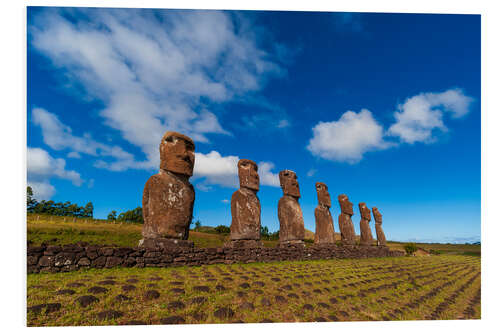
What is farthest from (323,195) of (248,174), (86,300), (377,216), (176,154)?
(86,300)

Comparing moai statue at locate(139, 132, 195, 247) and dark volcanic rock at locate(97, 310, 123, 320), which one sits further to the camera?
moai statue at locate(139, 132, 195, 247)

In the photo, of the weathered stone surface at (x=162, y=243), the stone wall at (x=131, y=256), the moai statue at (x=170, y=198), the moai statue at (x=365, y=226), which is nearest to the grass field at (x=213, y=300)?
the stone wall at (x=131, y=256)

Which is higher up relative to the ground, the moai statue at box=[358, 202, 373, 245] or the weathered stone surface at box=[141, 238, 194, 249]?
the weathered stone surface at box=[141, 238, 194, 249]

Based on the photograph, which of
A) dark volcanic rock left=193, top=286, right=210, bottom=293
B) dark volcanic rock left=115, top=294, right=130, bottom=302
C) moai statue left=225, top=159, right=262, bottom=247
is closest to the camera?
dark volcanic rock left=115, top=294, right=130, bottom=302

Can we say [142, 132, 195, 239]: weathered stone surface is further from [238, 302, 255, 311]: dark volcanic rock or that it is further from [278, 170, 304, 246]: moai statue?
[278, 170, 304, 246]: moai statue

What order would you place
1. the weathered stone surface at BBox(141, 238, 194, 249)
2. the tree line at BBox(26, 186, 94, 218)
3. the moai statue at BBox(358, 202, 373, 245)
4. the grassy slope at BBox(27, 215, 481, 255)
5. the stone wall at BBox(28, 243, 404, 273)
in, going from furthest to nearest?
1. the tree line at BBox(26, 186, 94, 218)
2. the moai statue at BBox(358, 202, 373, 245)
3. the grassy slope at BBox(27, 215, 481, 255)
4. the weathered stone surface at BBox(141, 238, 194, 249)
5. the stone wall at BBox(28, 243, 404, 273)

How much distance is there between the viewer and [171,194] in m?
8.42

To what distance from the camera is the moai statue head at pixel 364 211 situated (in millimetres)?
23141

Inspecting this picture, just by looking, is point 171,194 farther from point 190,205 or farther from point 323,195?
point 323,195

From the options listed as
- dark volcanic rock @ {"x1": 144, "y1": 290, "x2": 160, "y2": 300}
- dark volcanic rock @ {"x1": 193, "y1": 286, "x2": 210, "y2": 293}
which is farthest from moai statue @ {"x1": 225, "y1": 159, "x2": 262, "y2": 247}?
dark volcanic rock @ {"x1": 144, "y1": 290, "x2": 160, "y2": 300}

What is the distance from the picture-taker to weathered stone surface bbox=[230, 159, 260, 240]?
1127cm

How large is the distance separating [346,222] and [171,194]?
16.0 m

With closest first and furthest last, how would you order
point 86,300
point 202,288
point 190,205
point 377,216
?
1. point 86,300
2. point 202,288
3. point 190,205
4. point 377,216
